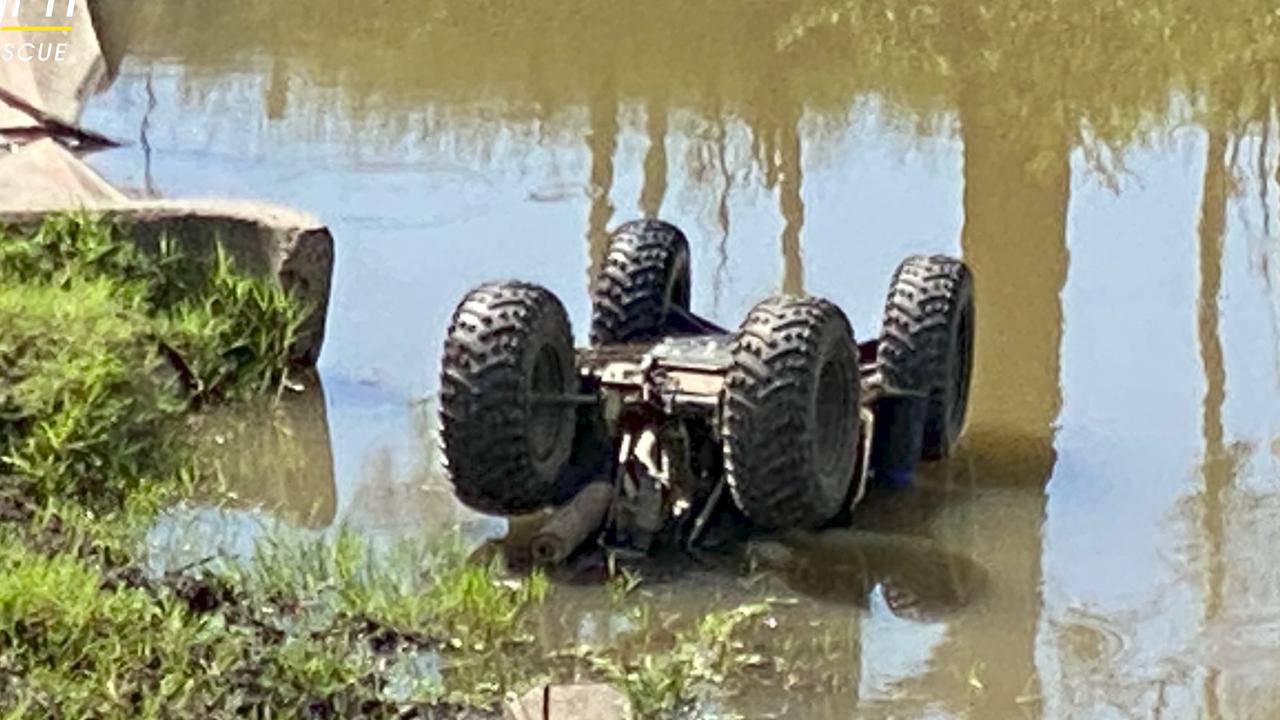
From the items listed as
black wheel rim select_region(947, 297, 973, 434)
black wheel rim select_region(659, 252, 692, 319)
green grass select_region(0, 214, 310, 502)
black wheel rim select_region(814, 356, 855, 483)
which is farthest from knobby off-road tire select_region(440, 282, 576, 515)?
black wheel rim select_region(947, 297, 973, 434)

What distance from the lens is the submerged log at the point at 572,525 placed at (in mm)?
7070

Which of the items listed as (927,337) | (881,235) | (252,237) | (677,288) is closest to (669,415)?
(927,337)

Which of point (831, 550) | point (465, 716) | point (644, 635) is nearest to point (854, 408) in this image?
point (831, 550)

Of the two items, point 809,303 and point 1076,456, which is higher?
point 809,303

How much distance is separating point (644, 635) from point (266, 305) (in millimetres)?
2348

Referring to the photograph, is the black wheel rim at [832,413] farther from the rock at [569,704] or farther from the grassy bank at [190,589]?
the rock at [569,704]

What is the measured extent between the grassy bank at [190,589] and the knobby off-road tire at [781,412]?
0.38m

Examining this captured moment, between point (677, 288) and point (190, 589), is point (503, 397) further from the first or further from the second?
point (677, 288)

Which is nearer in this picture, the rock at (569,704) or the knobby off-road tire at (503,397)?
the rock at (569,704)

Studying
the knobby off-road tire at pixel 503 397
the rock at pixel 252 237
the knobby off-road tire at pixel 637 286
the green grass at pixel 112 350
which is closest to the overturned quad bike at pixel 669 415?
the knobby off-road tire at pixel 503 397

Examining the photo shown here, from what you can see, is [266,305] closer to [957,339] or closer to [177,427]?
[177,427]

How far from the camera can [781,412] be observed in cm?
688

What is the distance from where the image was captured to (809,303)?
7.09 metres

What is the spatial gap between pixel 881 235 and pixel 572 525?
11.8 ft
